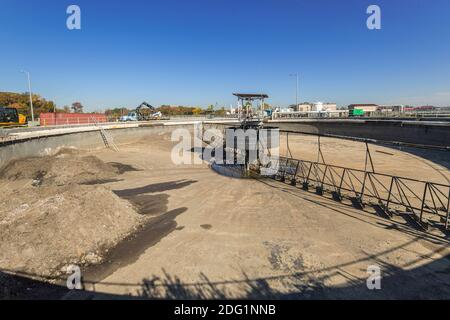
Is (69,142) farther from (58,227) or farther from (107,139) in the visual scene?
(58,227)

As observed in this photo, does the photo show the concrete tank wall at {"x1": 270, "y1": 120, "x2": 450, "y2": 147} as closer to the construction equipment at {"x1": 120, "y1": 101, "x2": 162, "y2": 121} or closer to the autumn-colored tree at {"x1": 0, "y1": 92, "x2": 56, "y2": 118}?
the construction equipment at {"x1": 120, "y1": 101, "x2": 162, "y2": 121}

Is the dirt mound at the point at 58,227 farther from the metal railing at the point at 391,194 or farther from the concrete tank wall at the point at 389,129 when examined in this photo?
the concrete tank wall at the point at 389,129

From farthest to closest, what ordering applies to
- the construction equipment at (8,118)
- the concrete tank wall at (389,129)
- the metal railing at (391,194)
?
the construction equipment at (8,118) → the concrete tank wall at (389,129) → the metal railing at (391,194)

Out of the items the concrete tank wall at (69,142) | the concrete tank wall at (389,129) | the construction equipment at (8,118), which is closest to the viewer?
the concrete tank wall at (69,142)

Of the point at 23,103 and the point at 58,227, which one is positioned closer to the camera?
the point at 58,227

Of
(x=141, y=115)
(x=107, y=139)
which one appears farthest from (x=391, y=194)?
(x=141, y=115)

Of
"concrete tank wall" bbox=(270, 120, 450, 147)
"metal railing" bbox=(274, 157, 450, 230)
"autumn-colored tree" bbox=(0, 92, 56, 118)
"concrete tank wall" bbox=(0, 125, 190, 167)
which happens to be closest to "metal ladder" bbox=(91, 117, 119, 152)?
"concrete tank wall" bbox=(0, 125, 190, 167)

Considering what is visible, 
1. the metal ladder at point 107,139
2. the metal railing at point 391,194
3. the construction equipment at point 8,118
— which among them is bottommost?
the metal railing at point 391,194

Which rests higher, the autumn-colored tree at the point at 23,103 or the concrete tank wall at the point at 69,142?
the autumn-colored tree at the point at 23,103

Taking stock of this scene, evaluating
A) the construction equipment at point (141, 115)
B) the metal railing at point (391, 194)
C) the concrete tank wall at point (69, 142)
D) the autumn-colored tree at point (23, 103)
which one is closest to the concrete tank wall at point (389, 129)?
the metal railing at point (391, 194)

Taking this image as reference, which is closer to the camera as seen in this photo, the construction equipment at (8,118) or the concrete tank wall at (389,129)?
the concrete tank wall at (389,129)
